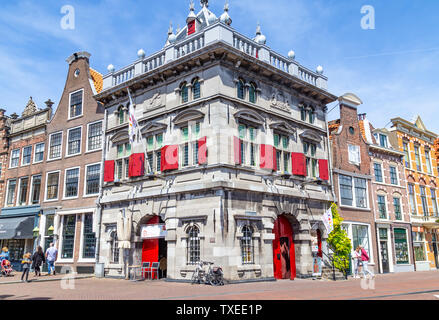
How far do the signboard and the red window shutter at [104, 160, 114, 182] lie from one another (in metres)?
4.17

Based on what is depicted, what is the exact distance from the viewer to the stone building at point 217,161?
17.6 m

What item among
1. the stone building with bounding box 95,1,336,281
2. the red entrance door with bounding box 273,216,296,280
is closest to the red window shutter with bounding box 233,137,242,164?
the stone building with bounding box 95,1,336,281

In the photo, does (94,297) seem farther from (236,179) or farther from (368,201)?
(368,201)

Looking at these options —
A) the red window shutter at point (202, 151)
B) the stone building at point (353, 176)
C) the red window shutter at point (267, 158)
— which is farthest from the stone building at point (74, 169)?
the stone building at point (353, 176)

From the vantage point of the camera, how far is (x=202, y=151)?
59.2ft

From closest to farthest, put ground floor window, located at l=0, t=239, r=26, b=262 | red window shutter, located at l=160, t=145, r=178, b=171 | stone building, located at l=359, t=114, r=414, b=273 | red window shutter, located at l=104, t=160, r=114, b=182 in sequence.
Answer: red window shutter, located at l=160, t=145, r=178, b=171 < red window shutter, located at l=104, t=160, r=114, b=182 < stone building, located at l=359, t=114, r=414, b=273 < ground floor window, located at l=0, t=239, r=26, b=262

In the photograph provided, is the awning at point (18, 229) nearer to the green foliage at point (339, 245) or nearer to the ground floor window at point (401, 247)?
the green foliage at point (339, 245)

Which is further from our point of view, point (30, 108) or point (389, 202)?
point (30, 108)

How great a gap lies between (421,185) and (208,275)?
24.7 metres

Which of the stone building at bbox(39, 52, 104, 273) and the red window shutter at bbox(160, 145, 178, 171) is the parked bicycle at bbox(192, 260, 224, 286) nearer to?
the red window shutter at bbox(160, 145, 178, 171)

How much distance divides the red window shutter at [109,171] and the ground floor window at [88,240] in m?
3.36

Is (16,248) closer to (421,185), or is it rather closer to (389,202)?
(389,202)

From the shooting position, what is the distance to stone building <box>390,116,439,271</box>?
30953 mm

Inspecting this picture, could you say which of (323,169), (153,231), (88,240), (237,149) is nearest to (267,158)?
(237,149)
